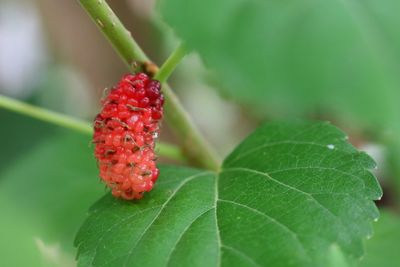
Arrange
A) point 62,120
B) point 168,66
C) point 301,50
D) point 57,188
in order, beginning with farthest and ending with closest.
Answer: point 57,188 → point 62,120 → point 168,66 → point 301,50

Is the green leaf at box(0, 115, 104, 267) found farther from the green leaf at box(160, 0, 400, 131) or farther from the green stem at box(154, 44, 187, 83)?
the green leaf at box(160, 0, 400, 131)

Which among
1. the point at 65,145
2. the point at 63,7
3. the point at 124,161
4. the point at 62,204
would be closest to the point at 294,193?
the point at 124,161

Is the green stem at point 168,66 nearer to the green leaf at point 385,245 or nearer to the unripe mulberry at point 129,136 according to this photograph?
the unripe mulberry at point 129,136

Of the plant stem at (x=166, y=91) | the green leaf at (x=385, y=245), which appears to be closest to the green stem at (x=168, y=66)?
the plant stem at (x=166, y=91)

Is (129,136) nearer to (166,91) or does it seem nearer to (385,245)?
(166,91)

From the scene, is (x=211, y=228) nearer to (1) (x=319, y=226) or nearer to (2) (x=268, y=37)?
(1) (x=319, y=226)

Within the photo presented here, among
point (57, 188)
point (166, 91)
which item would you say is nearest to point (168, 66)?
point (166, 91)

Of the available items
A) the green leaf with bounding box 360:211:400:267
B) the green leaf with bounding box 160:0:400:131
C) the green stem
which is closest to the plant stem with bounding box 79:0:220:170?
the green stem
